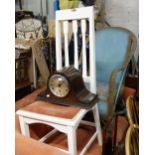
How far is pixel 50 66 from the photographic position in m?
2.71

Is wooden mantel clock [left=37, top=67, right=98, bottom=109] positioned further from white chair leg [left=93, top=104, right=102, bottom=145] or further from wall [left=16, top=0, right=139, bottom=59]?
wall [left=16, top=0, right=139, bottom=59]

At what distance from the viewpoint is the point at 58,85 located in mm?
1334

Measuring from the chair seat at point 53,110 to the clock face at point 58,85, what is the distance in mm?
79

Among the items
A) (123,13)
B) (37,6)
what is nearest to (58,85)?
(123,13)

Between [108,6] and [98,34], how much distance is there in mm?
782

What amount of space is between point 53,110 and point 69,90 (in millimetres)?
151

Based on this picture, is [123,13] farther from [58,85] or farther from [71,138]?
[71,138]

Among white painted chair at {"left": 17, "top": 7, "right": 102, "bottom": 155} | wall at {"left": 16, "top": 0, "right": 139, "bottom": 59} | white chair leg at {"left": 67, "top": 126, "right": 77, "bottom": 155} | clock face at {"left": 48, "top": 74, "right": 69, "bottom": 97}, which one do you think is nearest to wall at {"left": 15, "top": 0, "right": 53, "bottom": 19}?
wall at {"left": 16, "top": 0, "right": 139, "bottom": 59}

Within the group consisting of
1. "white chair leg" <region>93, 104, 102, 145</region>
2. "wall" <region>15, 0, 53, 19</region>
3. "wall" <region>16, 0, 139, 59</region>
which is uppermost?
"wall" <region>15, 0, 53, 19</region>

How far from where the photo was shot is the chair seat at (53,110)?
1245 mm

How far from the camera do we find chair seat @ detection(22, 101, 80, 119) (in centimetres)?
124

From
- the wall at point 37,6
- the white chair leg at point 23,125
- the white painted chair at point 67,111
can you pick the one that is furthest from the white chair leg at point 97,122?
the wall at point 37,6
